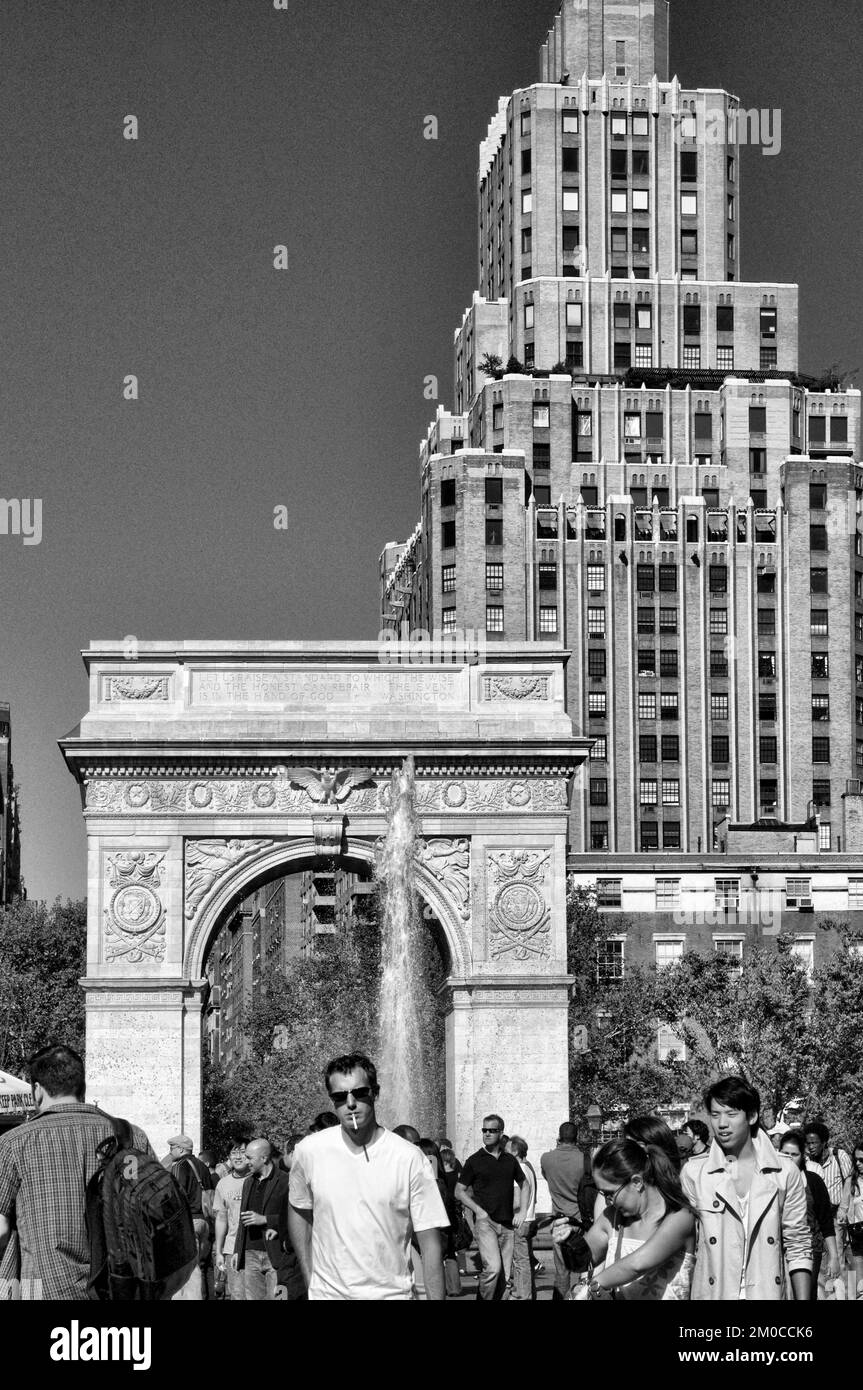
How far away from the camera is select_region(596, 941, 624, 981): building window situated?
76.8 meters

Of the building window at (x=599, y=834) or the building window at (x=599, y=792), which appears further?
the building window at (x=599, y=792)

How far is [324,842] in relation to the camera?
137ft

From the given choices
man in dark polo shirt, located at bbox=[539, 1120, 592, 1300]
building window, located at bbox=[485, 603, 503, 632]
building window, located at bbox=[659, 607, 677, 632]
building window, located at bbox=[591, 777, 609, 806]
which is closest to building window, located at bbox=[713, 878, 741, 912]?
building window, located at bbox=[591, 777, 609, 806]

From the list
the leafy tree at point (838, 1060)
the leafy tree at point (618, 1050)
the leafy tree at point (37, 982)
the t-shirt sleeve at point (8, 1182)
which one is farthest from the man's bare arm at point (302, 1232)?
the leafy tree at point (37, 982)

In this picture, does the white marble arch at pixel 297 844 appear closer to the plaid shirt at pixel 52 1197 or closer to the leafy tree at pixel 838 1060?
the leafy tree at pixel 838 1060

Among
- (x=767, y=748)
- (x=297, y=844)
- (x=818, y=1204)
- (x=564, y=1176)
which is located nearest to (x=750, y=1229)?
(x=818, y=1204)

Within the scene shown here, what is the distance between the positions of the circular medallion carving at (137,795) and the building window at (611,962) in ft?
114

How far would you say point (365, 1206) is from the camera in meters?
10.7

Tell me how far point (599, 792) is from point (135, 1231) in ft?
305

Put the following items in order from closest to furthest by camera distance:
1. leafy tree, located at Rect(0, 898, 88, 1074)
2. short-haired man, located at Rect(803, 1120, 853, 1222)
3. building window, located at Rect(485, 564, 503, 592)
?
short-haired man, located at Rect(803, 1120, 853, 1222) < leafy tree, located at Rect(0, 898, 88, 1074) < building window, located at Rect(485, 564, 503, 592)

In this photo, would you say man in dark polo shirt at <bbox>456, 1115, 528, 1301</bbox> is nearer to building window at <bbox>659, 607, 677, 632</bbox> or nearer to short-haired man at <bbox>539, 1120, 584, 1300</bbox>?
short-haired man at <bbox>539, 1120, 584, 1300</bbox>

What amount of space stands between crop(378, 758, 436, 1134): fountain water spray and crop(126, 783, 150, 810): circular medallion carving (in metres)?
4.18

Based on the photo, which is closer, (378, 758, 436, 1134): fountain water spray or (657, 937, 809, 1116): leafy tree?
(378, 758, 436, 1134): fountain water spray

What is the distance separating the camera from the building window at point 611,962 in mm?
76750
